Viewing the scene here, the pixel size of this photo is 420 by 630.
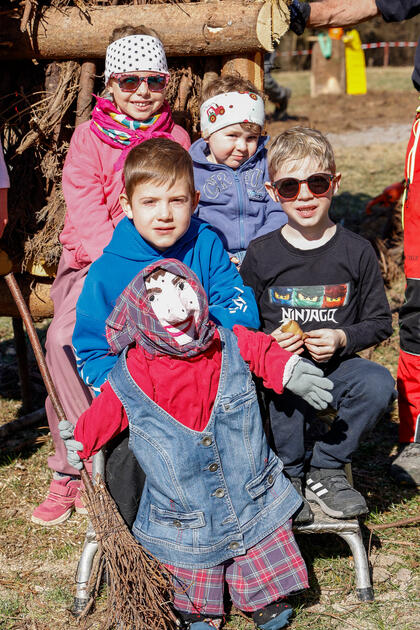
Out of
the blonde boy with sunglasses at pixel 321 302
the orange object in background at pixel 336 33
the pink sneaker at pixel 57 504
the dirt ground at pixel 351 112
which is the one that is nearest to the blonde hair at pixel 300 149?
the blonde boy with sunglasses at pixel 321 302

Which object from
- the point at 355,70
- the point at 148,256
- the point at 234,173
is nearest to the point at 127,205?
the point at 148,256

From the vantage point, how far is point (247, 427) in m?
2.84

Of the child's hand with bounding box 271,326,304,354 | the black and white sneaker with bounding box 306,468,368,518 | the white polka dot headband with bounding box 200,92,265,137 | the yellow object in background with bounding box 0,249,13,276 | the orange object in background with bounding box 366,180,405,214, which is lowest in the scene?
the black and white sneaker with bounding box 306,468,368,518

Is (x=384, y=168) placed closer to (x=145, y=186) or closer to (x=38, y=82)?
(x=38, y=82)

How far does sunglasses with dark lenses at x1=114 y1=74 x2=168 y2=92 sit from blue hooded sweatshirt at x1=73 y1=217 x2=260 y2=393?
0.87m

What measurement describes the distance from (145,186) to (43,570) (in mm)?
1744

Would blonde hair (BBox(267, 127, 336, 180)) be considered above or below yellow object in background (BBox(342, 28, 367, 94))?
above

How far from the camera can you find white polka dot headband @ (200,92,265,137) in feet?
12.2

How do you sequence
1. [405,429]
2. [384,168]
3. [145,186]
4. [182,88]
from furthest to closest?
[384,168], [182,88], [405,429], [145,186]

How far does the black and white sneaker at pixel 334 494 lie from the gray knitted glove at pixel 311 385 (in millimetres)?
514

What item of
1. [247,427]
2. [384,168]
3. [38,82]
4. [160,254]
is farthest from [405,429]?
[384,168]

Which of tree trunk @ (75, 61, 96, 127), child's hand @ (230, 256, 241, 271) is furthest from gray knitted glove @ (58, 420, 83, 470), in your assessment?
tree trunk @ (75, 61, 96, 127)

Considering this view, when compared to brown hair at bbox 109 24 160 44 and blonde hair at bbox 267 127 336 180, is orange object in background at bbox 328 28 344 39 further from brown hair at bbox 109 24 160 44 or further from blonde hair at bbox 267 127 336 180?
blonde hair at bbox 267 127 336 180

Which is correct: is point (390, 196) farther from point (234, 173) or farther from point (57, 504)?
point (57, 504)
